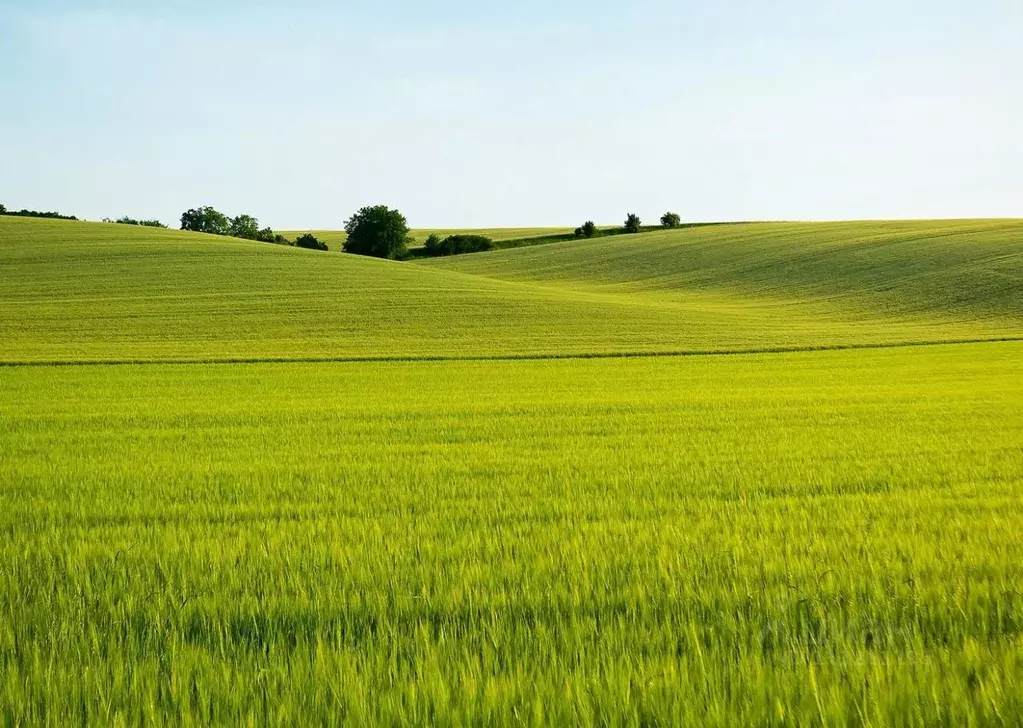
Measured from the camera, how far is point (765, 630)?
4.52m

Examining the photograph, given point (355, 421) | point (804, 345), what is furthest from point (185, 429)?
point (804, 345)

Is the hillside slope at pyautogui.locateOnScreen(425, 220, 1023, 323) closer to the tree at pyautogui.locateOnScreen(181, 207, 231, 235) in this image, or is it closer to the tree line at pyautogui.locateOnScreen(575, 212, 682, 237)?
the tree line at pyautogui.locateOnScreen(575, 212, 682, 237)

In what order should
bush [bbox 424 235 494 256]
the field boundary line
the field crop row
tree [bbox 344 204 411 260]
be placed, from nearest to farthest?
the field crop row
the field boundary line
tree [bbox 344 204 411 260]
bush [bbox 424 235 494 256]

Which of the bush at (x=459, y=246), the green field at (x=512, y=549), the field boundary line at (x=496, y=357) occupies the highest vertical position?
the bush at (x=459, y=246)

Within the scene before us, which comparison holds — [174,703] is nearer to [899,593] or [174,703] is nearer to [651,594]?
[651,594]

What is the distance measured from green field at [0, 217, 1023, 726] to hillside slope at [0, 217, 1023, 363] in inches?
389

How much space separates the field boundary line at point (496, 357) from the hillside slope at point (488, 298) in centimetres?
30

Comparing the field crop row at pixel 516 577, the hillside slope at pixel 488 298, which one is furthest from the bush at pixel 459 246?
the field crop row at pixel 516 577

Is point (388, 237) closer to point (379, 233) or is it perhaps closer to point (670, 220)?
point (379, 233)

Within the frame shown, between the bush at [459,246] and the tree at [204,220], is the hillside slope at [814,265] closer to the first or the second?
the bush at [459,246]

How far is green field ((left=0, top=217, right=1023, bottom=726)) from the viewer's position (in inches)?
146

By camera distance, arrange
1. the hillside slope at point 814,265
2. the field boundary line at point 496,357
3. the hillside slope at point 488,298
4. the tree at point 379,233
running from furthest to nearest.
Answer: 1. the tree at point 379,233
2. the hillside slope at point 814,265
3. the hillside slope at point 488,298
4. the field boundary line at point 496,357

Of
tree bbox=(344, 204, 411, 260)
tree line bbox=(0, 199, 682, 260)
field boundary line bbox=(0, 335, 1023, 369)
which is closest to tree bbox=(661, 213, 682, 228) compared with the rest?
tree line bbox=(0, 199, 682, 260)

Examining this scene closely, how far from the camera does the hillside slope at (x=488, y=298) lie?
119 feet
